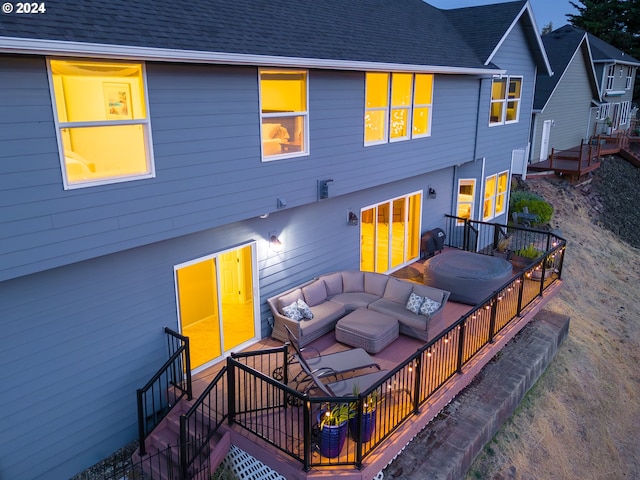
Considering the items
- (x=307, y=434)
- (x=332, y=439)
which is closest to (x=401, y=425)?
(x=332, y=439)

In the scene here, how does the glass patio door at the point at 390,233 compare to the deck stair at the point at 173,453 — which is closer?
the deck stair at the point at 173,453

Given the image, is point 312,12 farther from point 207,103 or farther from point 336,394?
point 336,394

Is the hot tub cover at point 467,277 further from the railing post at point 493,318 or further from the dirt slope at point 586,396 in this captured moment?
the dirt slope at point 586,396

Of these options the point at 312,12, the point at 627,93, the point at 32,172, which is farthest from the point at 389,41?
the point at 627,93

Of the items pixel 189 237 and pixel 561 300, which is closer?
pixel 189 237

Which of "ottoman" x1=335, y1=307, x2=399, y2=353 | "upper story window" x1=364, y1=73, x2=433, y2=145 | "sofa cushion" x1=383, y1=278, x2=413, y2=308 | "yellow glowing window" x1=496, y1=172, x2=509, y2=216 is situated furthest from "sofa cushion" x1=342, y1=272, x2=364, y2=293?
"yellow glowing window" x1=496, y1=172, x2=509, y2=216

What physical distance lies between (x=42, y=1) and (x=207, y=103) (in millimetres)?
2457

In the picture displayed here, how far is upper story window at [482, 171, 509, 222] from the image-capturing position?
17547 millimetres

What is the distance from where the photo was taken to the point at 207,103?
7.76 m

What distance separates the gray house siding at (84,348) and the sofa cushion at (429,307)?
3.73 m

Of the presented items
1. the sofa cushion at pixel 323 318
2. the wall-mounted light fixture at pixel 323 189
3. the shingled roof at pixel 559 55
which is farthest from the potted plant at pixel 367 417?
the shingled roof at pixel 559 55

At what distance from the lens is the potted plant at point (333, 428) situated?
6.55 m

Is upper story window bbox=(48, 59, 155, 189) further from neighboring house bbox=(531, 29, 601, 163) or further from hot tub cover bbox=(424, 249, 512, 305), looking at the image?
neighboring house bbox=(531, 29, 601, 163)

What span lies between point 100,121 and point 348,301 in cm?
608
